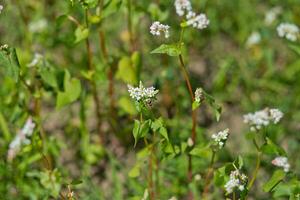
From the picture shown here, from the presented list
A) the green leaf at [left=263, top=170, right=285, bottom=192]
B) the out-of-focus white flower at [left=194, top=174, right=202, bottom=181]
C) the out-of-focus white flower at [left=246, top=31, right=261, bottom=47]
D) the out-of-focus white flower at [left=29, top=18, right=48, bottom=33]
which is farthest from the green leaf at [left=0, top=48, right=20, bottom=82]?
the out-of-focus white flower at [left=246, top=31, right=261, bottom=47]

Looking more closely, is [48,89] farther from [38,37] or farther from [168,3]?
[168,3]

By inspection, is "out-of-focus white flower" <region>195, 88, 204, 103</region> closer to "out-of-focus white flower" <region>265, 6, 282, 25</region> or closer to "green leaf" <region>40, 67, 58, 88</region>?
"green leaf" <region>40, 67, 58, 88</region>

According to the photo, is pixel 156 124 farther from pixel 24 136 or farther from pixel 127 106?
pixel 127 106

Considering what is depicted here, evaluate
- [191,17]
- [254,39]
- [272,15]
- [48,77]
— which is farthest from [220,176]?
[272,15]

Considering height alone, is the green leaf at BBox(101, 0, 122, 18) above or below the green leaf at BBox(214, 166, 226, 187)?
above

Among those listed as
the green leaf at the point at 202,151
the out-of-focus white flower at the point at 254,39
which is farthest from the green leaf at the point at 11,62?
the out-of-focus white flower at the point at 254,39

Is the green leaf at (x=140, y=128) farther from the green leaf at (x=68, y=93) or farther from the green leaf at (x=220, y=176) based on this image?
the green leaf at (x=68, y=93)
